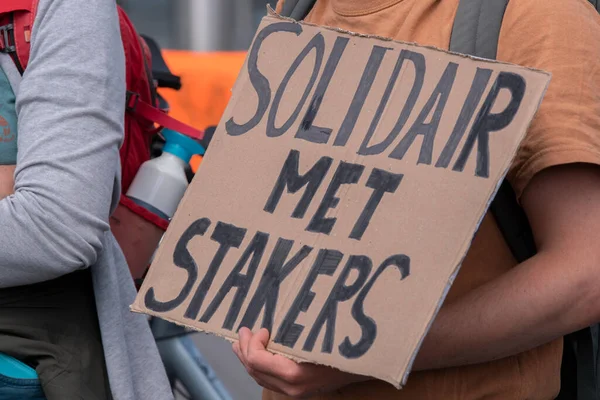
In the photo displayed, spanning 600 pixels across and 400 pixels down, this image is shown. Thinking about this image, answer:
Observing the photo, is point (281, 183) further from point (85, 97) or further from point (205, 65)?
point (205, 65)

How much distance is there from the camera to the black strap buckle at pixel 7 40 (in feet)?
5.26

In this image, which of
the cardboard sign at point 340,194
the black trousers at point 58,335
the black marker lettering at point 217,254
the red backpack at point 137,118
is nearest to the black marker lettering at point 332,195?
the cardboard sign at point 340,194

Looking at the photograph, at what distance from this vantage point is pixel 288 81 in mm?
1324

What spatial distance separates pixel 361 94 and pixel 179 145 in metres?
0.83

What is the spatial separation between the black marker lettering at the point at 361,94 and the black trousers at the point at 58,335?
643 millimetres

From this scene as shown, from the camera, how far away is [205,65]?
4.23 metres

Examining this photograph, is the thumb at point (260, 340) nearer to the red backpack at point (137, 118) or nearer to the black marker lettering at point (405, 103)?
the black marker lettering at point (405, 103)

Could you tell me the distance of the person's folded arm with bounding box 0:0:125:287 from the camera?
1.50m

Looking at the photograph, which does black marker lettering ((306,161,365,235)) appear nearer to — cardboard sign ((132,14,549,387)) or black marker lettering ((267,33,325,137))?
cardboard sign ((132,14,549,387))

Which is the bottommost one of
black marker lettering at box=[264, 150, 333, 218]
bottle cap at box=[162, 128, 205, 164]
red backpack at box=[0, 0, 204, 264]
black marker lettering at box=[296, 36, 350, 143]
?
bottle cap at box=[162, 128, 205, 164]

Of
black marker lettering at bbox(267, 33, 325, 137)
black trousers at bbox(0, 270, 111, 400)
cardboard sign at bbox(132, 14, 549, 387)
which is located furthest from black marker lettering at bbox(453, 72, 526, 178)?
black trousers at bbox(0, 270, 111, 400)

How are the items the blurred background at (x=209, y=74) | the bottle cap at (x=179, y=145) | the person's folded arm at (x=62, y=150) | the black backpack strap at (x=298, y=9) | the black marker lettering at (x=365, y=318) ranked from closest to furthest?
the black marker lettering at (x=365, y=318)
the person's folded arm at (x=62, y=150)
the black backpack strap at (x=298, y=9)
the bottle cap at (x=179, y=145)
the blurred background at (x=209, y=74)

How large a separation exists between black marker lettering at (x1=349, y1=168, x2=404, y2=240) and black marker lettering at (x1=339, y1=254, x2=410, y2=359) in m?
0.06

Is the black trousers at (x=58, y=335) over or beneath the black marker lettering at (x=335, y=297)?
beneath
